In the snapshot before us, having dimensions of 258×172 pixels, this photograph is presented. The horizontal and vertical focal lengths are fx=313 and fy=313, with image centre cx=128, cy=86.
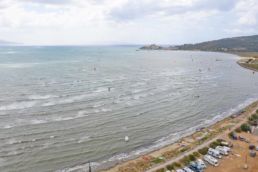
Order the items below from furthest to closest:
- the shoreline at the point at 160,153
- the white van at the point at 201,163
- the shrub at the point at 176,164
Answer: the shrub at the point at 176,164
the white van at the point at 201,163
the shoreline at the point at 160,153

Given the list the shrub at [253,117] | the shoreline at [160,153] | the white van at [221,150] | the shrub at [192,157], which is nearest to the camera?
the shoreline at [160,153]

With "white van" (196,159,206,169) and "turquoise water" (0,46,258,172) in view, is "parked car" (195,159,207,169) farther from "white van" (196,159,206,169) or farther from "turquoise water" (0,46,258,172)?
"turquoise water" (0,46,258,172)

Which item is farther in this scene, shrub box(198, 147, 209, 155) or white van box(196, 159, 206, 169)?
shrub box(198, 147, 209, 155)

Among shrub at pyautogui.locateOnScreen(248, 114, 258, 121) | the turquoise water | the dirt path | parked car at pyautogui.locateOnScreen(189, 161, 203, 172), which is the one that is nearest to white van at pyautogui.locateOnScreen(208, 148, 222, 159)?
the dirt path

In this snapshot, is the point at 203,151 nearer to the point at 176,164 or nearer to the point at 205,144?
the point at 205,144

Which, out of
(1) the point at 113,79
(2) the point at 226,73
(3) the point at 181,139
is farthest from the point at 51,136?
(2) the point at 226,73

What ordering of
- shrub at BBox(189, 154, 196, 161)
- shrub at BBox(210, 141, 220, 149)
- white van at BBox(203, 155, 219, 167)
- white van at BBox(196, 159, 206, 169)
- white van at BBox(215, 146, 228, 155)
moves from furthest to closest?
1. shrub at BBox(210, 141, 220, 149)
2. white van at BBox(215, 146, 228, 155)
3. shrub at BBox(189, 154, 196, 161)
4. white van at BBox(203, 155, 219, 167)
5. white van at BBox(196, 159, 206, 169)

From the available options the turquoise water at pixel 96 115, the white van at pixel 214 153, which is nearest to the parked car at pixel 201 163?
the white van at pixel 214 153

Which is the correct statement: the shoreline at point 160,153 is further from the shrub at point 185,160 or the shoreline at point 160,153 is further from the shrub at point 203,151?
the shrub at point 203,151

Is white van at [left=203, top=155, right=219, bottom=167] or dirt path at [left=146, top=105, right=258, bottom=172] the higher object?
dirt path at [left=146, top=105, right=258, bottom=172]

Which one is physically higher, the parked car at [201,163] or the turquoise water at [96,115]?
the turquoise water at [96,115]

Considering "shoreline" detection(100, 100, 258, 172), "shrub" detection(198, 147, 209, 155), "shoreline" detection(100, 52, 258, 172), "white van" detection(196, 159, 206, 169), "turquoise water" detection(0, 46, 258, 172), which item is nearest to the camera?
"shoreline" detection(100, 52, 258, 172)

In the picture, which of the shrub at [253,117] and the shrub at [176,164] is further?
the shrub at [253,117]
